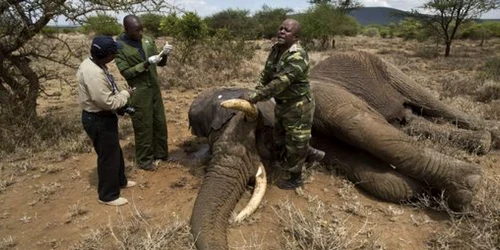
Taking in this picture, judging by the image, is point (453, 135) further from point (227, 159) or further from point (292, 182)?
point (227, 159)

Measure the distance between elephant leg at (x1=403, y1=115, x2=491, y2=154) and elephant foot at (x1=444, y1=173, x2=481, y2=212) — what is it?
1.44 metres

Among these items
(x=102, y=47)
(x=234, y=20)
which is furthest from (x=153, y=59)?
(x=234, y=20)

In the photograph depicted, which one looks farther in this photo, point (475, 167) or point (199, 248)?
point (475, 167)

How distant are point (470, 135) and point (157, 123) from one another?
12.3 feet

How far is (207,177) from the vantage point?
3639mm

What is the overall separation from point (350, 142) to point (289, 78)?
41.6 inches

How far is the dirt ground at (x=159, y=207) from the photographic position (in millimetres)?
3469

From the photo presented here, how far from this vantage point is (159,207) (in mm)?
3979

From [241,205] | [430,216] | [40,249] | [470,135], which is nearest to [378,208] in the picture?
Answer: [430,216]

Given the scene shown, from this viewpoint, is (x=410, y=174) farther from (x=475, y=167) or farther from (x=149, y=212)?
(x=149, y=212)

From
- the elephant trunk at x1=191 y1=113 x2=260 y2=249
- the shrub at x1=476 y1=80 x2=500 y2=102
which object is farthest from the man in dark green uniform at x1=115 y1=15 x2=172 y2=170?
the shrub at x1=476 y1=80 x2=500 y2=102

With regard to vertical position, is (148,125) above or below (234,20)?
below

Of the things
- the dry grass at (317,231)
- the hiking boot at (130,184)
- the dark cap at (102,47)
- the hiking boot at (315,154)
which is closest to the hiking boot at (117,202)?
the hiking boot at (130,184)

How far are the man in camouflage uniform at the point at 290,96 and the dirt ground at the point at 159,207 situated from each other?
34 cm
